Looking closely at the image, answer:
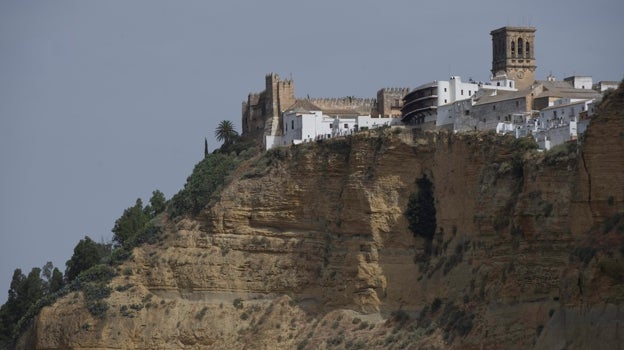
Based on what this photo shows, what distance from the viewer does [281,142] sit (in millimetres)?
102875

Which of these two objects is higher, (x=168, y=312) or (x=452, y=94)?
(x=452, y=94)

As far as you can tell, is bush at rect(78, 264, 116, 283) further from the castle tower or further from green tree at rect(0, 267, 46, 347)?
the castle tower

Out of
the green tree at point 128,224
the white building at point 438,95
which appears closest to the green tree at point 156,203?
the green tree at point 128,224

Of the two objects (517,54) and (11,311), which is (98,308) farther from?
(517,54)

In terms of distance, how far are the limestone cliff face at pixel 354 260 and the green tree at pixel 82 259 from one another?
32.0 ft

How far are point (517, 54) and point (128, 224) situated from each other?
24258mm

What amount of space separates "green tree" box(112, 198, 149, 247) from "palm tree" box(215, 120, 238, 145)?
21.7 feet

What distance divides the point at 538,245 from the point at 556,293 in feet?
8.70

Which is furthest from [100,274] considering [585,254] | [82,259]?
[585,254]

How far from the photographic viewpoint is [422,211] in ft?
300

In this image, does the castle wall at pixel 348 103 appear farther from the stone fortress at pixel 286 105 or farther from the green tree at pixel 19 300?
the green tree at pixel 19 300

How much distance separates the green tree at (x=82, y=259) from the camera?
358 ft

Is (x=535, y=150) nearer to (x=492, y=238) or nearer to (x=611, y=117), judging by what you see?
(x=492, y=238)

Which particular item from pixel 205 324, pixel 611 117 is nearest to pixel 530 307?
pixel 611 117
